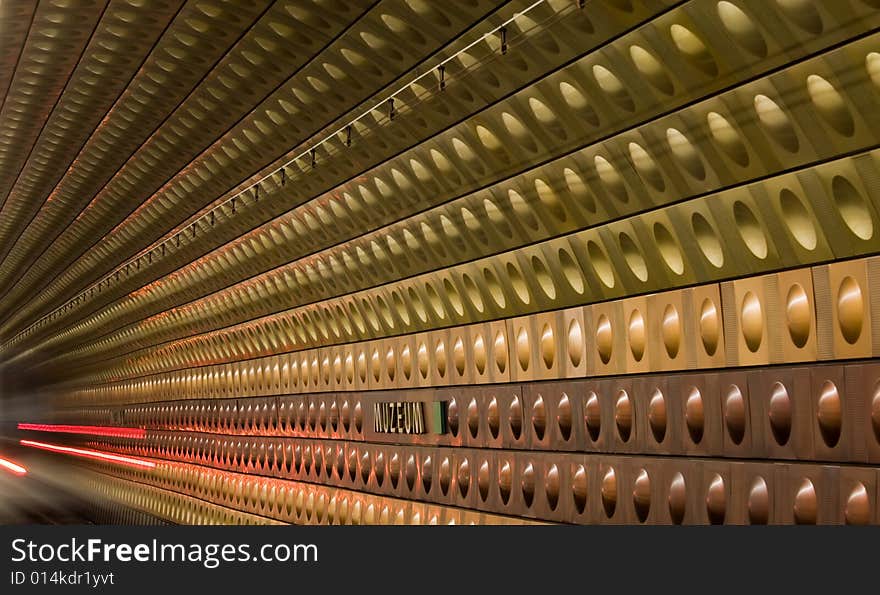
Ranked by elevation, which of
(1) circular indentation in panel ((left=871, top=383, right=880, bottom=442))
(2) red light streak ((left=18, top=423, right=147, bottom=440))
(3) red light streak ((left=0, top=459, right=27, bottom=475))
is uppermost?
(2) red light streak ((left=18, top=423, right=147, bottom=440))

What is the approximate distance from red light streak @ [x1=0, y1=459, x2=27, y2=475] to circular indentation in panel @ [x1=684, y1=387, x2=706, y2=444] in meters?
32.0

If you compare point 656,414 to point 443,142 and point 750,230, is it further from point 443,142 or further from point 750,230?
point 443,142

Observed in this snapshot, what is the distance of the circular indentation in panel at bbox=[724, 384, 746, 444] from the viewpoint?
10.3m

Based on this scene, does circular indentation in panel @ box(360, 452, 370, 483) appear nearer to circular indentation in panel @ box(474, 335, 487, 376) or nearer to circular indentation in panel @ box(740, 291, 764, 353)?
circular indentation in panel @ box(474, 335, 487, 376)

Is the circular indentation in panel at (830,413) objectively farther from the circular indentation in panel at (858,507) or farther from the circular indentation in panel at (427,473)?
the circular indentation in panel at (427,473)

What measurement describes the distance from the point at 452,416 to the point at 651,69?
6.75m

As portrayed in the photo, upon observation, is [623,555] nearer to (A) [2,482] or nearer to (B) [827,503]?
(B) [827,503]

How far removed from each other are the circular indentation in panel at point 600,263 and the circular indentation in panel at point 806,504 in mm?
3317

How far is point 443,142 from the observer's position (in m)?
13.8

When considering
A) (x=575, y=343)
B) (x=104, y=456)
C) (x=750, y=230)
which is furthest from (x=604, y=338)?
(x=104, y=456)

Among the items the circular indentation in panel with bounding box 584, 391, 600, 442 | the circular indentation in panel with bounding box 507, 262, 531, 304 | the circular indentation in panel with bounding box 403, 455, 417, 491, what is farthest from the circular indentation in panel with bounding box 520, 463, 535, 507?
the circular indentation in panel with bounding box 403, 455, 417, 491

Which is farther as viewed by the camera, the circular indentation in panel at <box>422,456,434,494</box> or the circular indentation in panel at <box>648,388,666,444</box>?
the circular indentation in panel at <box>422,456,434,494</box>

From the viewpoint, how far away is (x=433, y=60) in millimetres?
12438

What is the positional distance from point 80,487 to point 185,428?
8819 millimetres
